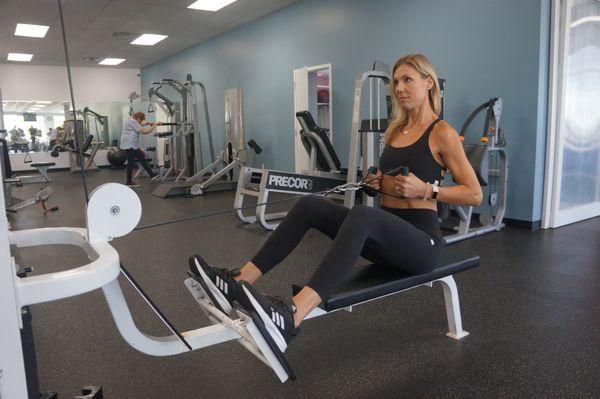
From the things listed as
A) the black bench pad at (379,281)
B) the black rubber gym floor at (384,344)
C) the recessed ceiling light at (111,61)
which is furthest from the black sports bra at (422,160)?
the recessed ceiling light at (111,61)

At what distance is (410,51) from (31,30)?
221 inches

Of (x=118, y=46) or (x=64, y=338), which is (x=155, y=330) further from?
(x=118, y=46)

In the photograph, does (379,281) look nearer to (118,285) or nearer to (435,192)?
(435,192)

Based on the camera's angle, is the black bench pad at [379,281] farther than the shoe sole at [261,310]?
Yes

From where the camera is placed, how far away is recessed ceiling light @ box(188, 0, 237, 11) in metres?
5.66

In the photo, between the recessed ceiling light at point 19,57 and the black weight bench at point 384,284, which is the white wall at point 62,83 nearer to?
the recessed ceiling light at point 19,57

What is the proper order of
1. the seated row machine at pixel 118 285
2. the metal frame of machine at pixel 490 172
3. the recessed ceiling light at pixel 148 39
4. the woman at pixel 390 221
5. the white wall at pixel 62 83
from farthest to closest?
1. the white wall at pixel 62 83
2. the recessed ceiling light at pixel 148 39
3. the metal frame of machine at pixel 490 172
4. the woman at pixel 390 221
5. the seated row machine at pixel 118 285

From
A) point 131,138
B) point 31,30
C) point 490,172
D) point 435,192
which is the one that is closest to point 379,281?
point 435,192

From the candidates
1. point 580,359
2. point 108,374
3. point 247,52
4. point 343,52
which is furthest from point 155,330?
point 247,52

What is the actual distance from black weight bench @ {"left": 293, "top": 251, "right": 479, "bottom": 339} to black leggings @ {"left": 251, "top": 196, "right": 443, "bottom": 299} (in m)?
0.03

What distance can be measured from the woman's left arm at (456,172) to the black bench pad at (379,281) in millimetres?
241

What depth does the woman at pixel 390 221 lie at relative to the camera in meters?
1.28

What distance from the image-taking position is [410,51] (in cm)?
446

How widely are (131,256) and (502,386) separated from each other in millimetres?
2524
